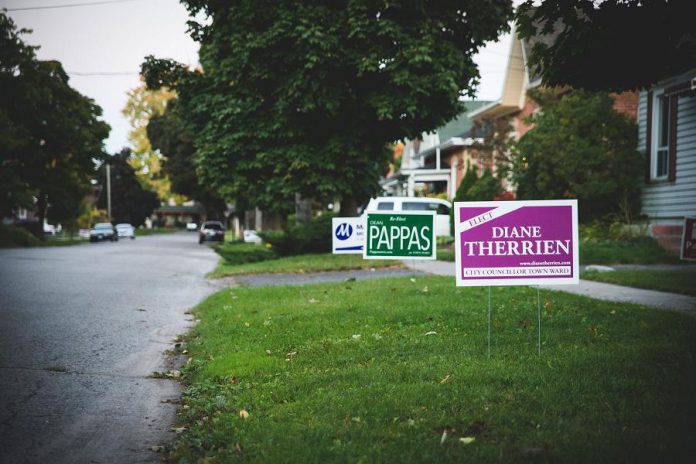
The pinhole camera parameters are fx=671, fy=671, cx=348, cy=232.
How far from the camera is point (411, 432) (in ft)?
13.7

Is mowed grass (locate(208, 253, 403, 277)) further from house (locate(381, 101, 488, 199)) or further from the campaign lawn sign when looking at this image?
house (locate(381, 101, 488, 199))

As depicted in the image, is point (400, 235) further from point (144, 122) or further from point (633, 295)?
point (144, 122)

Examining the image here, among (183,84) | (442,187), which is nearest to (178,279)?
(183,84)

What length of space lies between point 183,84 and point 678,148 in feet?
47.6

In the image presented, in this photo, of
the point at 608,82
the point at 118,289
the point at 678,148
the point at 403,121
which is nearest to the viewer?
the point at 608,82

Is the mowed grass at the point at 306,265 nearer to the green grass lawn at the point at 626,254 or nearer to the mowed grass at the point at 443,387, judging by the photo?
the green grass lawn at the point at 626,254

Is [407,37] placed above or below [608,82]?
above

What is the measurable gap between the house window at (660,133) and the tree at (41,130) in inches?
1436

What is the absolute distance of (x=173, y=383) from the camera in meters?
6.32

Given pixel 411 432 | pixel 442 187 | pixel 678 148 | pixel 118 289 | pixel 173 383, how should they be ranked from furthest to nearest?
pixel 442 187 → pixel 678 148 → pixel 118 289 → pixel 173 383 → pixel 411 432

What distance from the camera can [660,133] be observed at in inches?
711

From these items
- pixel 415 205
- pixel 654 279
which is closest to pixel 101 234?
pixel 415 205

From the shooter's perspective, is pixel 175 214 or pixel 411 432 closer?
pixel 411 432

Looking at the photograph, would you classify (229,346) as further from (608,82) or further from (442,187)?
(442,187)
